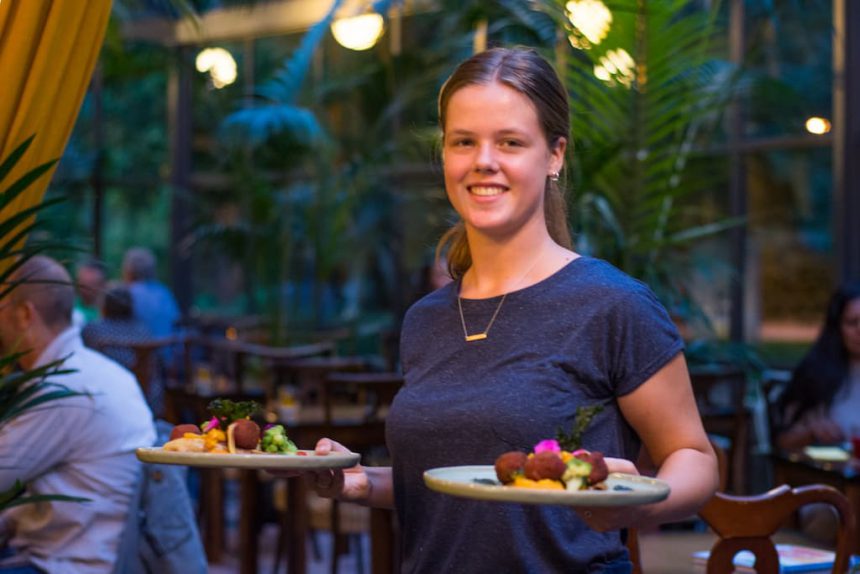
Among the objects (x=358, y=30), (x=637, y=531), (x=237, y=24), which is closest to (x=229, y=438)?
(x=637, y=531)

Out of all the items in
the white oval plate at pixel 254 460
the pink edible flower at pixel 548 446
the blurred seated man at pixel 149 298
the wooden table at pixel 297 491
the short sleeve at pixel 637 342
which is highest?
the blurred seated man at pixel 149 298

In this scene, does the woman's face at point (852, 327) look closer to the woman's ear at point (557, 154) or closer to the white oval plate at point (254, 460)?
the woman's ear at point (557, 154)

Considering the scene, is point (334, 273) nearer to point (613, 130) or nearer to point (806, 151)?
point (806, 151)

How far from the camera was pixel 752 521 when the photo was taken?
3.09 metres

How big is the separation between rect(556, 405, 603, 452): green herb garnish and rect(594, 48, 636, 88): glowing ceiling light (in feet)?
10.5

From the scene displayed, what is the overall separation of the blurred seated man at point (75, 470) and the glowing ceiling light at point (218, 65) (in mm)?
7887

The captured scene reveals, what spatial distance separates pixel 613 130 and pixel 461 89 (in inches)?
118

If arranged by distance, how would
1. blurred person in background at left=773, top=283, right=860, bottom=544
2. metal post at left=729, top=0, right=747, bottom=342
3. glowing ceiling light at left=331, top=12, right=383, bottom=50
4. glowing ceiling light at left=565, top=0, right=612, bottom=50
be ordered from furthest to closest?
glowing ceiling light at left=331, top=12, right=383, bottom=50 → metal post at left=729, top=0, right=747, bottom=342 → blurred person in background at left=773, top=283, right=860, bottom=544 → glowing ceiling light at left=565, top=0, right=612, bottom=50

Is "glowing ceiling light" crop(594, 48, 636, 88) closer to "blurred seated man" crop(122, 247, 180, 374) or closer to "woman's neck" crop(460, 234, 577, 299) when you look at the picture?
"woman's neck" crop(460, 234, 577, 299)

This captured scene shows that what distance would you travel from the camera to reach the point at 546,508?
184cm

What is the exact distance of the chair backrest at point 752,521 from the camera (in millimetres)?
3082

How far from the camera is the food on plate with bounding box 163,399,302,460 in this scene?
204 cm

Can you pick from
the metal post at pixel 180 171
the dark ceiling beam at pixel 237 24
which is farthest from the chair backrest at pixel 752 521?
the metal post at pixel 180 171

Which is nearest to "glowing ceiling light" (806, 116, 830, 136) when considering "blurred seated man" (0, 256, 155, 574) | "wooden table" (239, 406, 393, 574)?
"wooden table" (239, 406, 393, 574)
